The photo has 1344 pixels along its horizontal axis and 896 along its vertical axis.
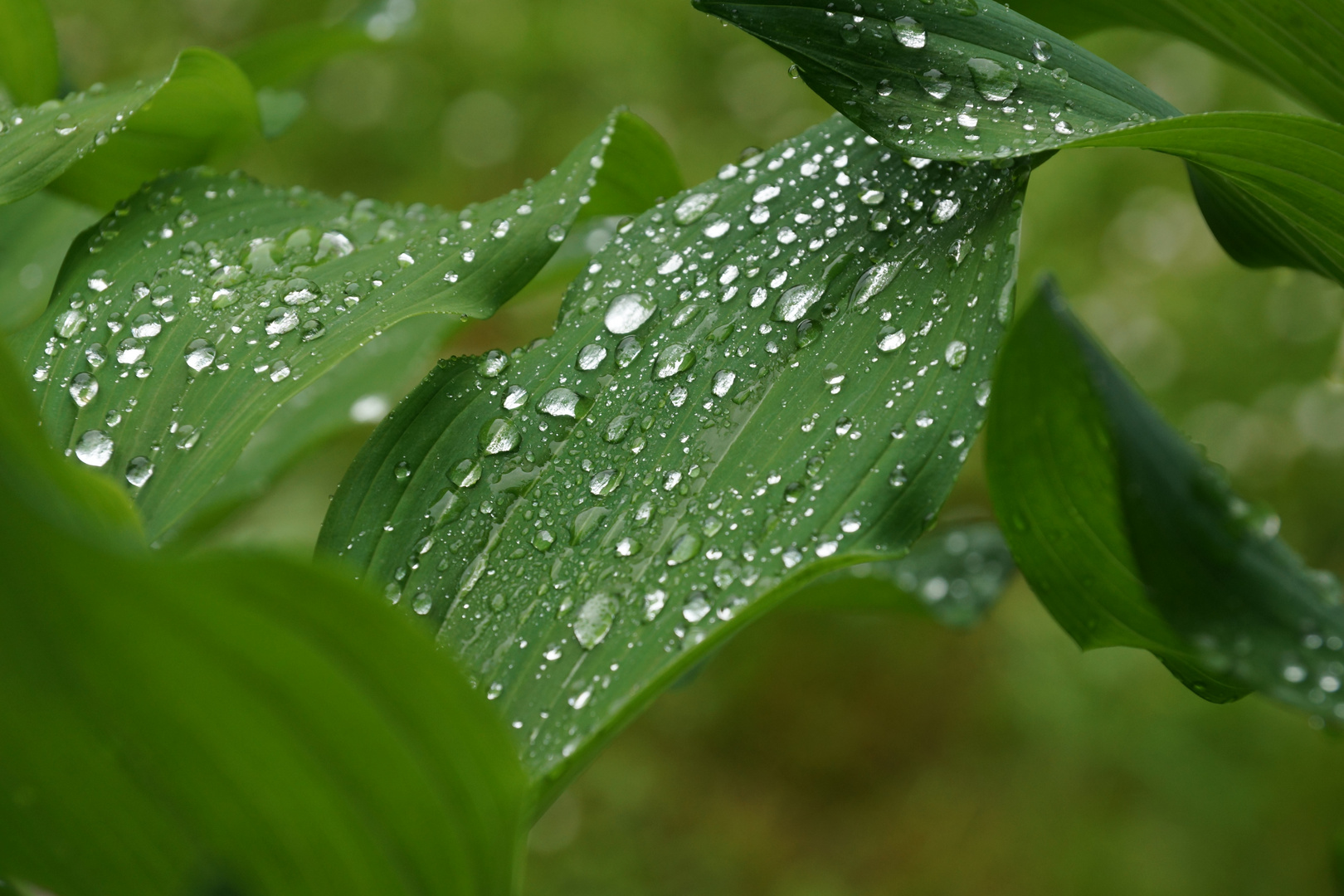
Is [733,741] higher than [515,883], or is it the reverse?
[515,883]

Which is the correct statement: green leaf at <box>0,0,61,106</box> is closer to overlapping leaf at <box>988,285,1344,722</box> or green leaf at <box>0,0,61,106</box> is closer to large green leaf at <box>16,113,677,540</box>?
large green leaf at <box>16,113,677,540</box>

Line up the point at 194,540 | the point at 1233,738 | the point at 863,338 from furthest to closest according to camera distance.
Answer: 1. the point at 1233,738
2. the point at 194,540
3. the point at 863,338

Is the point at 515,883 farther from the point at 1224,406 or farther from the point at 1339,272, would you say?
the point at 1224,406

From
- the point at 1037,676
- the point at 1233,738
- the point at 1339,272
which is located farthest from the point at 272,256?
the point at 1233,738

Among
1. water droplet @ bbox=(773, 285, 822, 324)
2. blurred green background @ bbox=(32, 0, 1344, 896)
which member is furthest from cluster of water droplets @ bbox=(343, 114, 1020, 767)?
blurred green background @ bbox=(32, 0, 1344, 896)

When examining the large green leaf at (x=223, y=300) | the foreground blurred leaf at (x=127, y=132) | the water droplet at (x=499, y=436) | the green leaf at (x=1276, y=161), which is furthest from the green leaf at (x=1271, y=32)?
the foreground blurred leaf at (x=127, y=132)

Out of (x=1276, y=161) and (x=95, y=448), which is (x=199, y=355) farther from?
(x=1276, y=161)

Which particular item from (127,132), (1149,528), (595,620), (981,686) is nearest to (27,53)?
(127,132)
